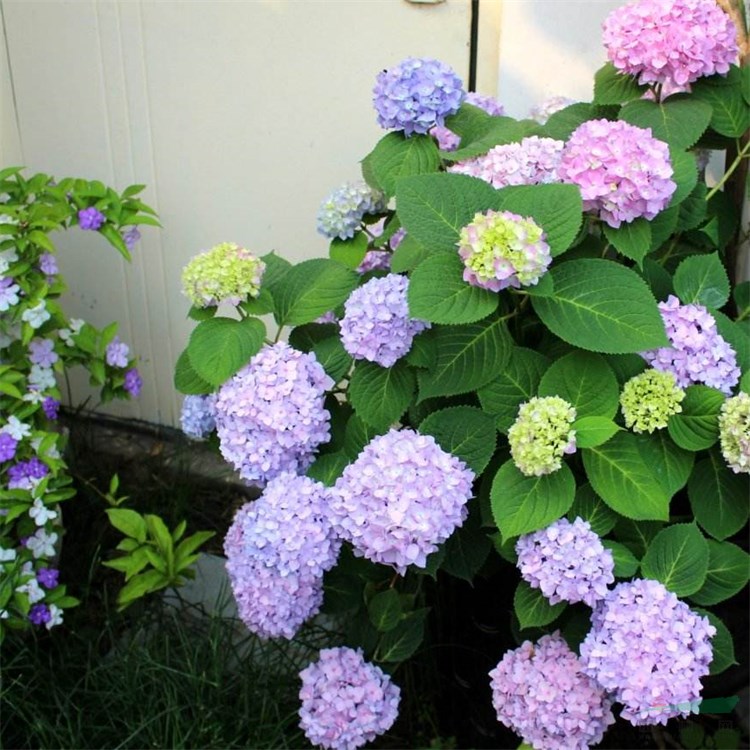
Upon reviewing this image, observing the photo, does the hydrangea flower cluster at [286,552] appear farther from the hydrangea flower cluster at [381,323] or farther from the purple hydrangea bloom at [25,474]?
the purple hydrangea bloom at [25,474]

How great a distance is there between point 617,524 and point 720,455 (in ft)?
0.66

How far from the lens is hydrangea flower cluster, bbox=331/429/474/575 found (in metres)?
A: 1.44

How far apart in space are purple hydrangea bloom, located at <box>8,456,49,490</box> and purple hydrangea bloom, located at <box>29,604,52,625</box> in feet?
0.91

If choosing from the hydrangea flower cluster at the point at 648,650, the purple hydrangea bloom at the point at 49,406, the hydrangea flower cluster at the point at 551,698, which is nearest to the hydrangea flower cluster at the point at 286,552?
the hydrangea flower cluster at the point at 551,698

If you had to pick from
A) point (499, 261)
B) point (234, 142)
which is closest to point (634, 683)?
A: point (499, 261)

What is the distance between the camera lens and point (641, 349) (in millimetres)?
1404

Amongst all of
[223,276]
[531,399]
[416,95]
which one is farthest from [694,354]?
[223,276]

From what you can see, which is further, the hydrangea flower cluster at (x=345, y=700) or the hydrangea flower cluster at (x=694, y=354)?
the hydrangea flower cluster at (x=345, y=700)

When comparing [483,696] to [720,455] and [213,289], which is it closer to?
[720,455]

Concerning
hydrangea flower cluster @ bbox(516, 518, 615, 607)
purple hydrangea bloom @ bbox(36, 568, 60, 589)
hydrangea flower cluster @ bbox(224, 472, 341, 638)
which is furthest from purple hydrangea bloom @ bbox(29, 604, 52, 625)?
hydrangea flower cluster @ bbox(516, 518, 615, 607)

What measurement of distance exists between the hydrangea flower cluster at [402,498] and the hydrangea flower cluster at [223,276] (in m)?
0.40

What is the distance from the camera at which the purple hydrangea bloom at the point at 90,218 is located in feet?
7.78

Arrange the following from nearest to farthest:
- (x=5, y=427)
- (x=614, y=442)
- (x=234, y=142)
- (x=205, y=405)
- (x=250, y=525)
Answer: (x=614, y=442) < (x=250, y=525) < (x=205, y=405) < (x=5, y=427) < (x=234, y=142)

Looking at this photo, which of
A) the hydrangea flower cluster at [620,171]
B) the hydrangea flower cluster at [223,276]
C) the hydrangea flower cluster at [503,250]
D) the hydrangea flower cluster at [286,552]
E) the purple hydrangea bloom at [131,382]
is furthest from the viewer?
the purple hydrangea bloom at [131,382]
